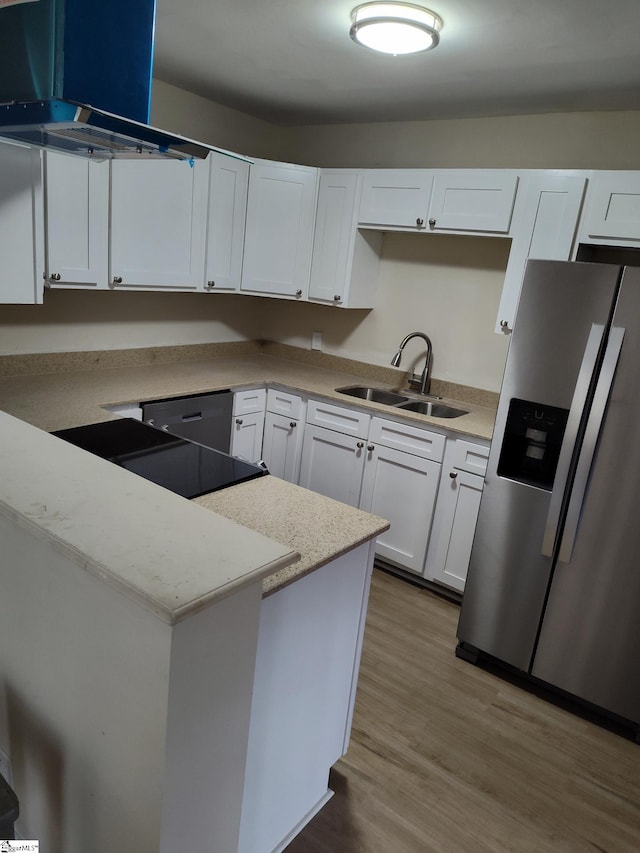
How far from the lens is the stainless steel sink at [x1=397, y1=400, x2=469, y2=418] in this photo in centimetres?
329

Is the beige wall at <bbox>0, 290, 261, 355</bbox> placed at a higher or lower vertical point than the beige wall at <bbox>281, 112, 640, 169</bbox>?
lower

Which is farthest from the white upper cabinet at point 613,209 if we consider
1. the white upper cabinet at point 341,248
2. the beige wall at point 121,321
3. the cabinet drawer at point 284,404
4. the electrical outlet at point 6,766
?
the electrical outlet at point 6,766

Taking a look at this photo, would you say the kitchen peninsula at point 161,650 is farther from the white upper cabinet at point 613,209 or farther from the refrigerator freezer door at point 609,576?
the white upper cabinet at point 613,209

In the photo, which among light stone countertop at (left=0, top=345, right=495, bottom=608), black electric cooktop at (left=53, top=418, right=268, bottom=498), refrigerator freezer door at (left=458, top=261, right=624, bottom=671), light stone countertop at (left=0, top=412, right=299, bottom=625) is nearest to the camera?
light stone countertop at (left=0, top=412, right=299, bottom=625)

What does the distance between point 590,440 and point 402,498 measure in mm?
1188

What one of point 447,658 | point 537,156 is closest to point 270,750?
point 447,658

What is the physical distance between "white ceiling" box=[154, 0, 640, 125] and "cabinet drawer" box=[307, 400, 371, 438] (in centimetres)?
163

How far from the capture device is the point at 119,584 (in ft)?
2.86

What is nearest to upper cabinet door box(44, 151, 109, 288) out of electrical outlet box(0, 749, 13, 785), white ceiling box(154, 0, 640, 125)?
white ceiling box(154, 0, 640, 125)

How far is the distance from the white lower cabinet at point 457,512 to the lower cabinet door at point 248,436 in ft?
3.80

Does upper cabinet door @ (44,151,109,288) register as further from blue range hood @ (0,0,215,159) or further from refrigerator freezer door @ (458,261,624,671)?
refrigerator freezer door @ (458,261,624,671)

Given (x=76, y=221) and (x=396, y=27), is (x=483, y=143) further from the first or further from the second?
(x=76, y=221)

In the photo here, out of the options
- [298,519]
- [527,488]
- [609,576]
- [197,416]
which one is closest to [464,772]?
[609,576]

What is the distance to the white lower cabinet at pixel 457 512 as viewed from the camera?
2812 millimetres
